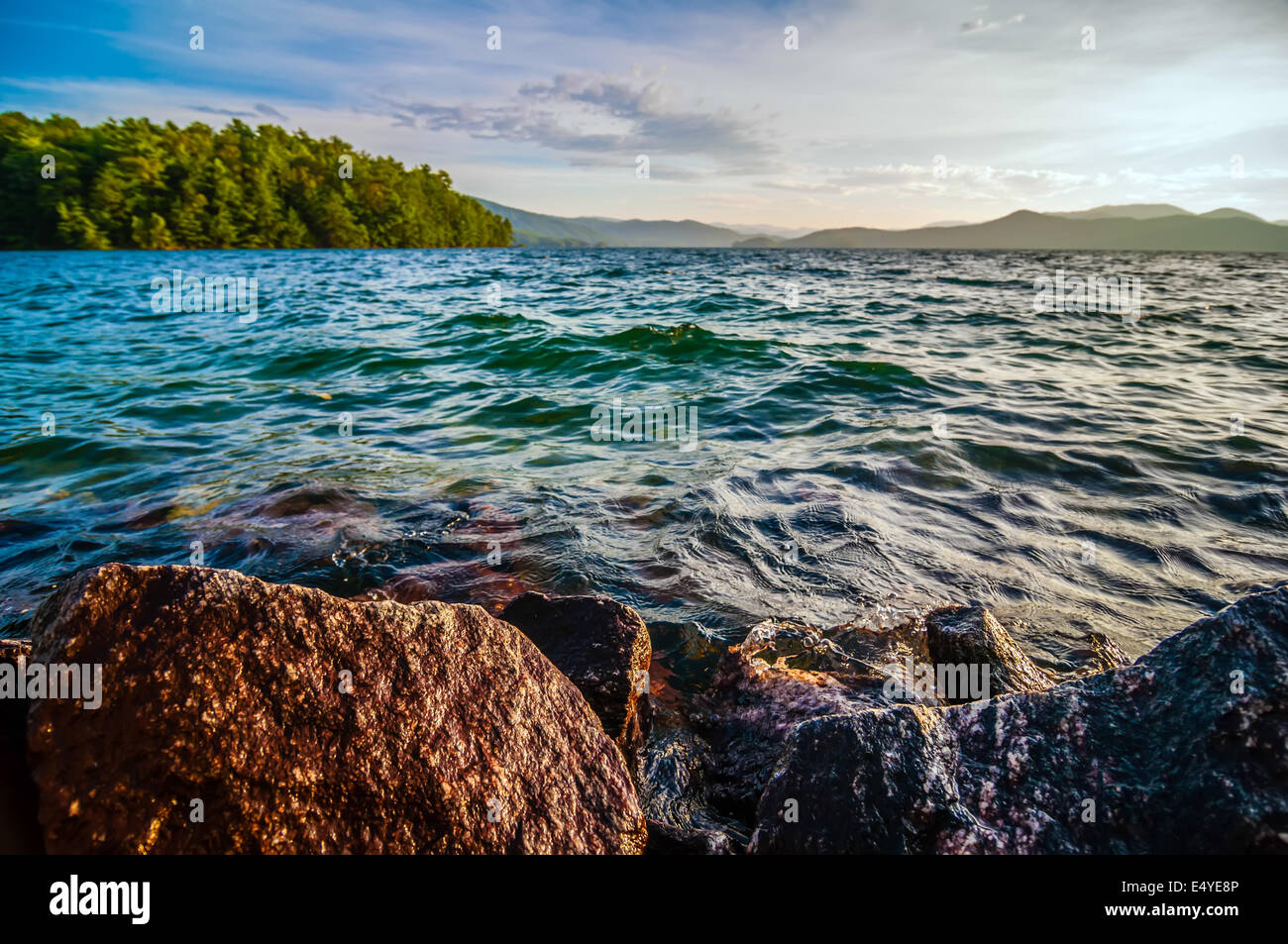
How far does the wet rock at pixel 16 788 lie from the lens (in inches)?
68.4

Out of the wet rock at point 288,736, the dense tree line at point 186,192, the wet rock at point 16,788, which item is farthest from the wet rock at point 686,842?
the dense tree line at point 186,192

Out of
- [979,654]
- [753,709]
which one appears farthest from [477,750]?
[979,654]

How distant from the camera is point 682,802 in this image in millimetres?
2910

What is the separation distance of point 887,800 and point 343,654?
1951 millimetres

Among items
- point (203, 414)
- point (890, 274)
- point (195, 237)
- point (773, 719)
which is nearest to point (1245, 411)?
point (773, 719)

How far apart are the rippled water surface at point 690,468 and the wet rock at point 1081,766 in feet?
6.11

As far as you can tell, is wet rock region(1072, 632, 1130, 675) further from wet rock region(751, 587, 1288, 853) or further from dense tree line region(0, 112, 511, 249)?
dense tree line region(0, 112, 511, 249)

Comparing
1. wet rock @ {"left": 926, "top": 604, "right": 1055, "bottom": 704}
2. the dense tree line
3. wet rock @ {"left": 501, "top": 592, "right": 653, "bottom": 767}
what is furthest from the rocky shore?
the dense tree line

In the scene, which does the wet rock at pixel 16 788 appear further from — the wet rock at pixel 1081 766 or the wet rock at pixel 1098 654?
the wet rock at pixel 1098 654

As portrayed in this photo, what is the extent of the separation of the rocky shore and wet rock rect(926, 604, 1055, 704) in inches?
34.6

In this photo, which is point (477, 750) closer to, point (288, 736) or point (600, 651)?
point (288, 736)

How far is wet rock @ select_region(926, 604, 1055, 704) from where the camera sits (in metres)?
3.31

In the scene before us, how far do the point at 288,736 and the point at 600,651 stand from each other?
1.59 metres

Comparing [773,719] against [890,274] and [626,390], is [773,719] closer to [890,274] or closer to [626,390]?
[626,390]
